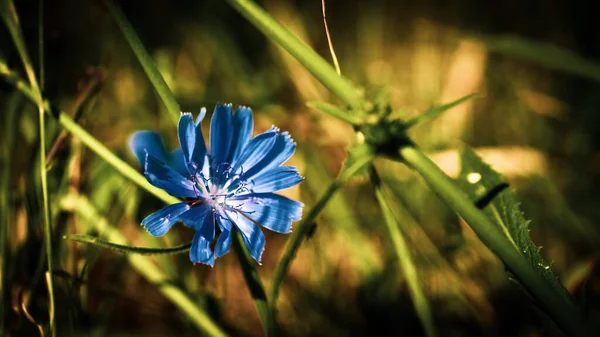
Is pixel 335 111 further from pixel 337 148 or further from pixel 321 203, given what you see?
pixel 337 148

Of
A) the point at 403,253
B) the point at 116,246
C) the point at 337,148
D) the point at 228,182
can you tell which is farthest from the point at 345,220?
the point at 116,246

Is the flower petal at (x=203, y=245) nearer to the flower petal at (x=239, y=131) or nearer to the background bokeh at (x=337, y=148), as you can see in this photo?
the flower petal at (x=239, y=131)

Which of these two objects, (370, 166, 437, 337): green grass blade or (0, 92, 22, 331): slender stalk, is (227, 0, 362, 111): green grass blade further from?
(0, 92, 22, 331): slender stalk

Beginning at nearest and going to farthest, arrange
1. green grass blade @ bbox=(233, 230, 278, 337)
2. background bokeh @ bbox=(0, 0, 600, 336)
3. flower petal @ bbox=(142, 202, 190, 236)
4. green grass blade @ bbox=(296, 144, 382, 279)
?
flower petal @ bbox=(142, 202, 190, 236) < green grass blade @ bbox=(233, 230, 278, 337) < background bokeh @ bbox=(0, 0, 600, 336) < green grass blade @ bbox=(296, 144, 382, 279)

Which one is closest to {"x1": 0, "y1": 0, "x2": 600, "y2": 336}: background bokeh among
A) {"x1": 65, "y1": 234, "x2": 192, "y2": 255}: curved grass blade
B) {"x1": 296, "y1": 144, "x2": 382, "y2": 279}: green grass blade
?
{"x1": 296, "y1": 144, "x2": 382, "y2": 279}: green grass blade

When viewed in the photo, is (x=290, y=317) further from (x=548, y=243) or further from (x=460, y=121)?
(x=460, y=121)
